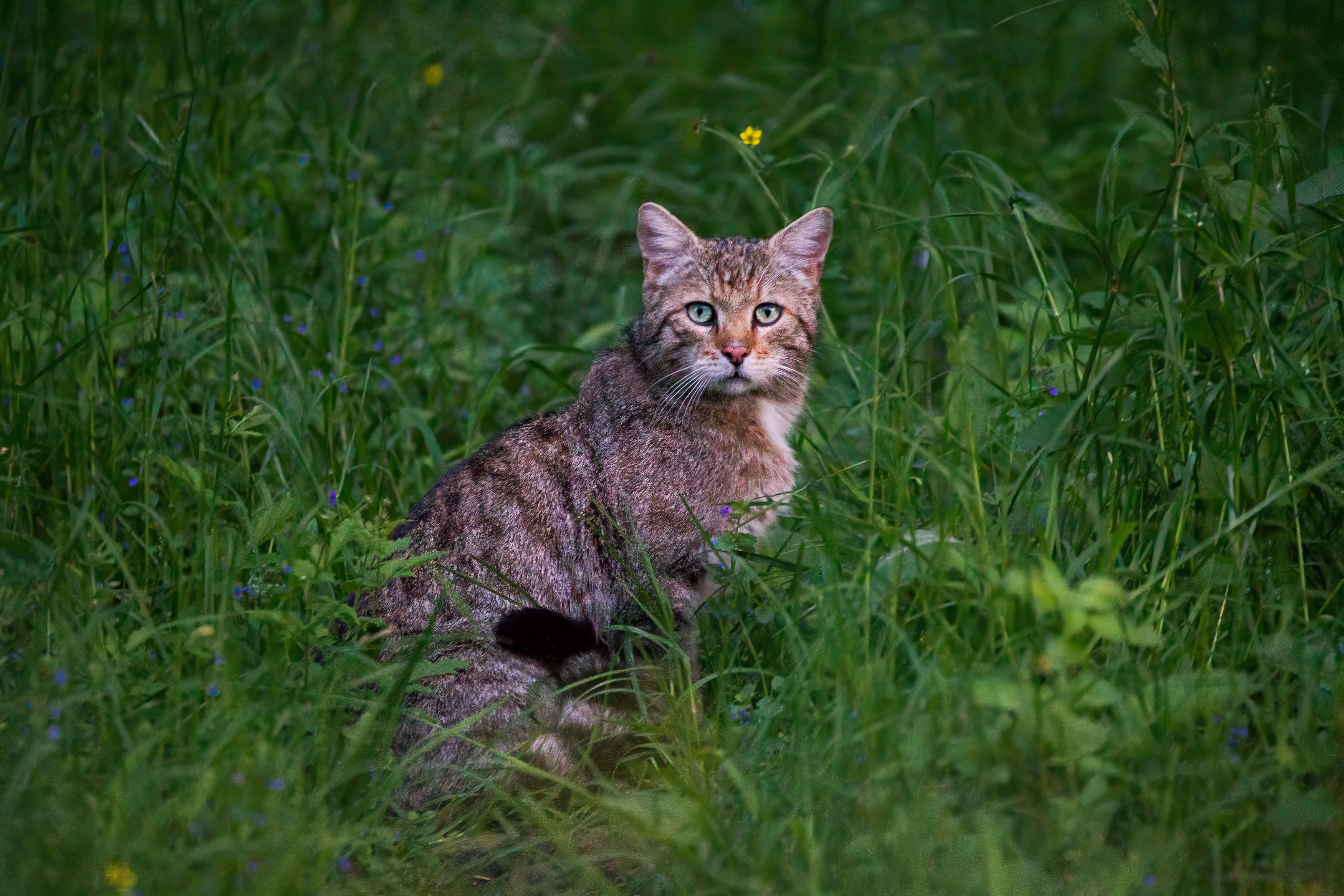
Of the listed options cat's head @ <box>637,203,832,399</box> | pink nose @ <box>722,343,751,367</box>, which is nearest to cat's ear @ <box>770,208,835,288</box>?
cat's head @ <box>637,203,832,399</box>

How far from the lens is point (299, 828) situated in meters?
2.73

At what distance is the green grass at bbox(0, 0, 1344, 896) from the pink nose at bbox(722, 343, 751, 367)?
467 millimetres

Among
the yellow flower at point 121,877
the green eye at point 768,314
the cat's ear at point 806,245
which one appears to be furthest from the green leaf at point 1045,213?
the yellow flower at point 121,877

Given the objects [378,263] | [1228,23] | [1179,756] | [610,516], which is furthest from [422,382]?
→ [1228,23]

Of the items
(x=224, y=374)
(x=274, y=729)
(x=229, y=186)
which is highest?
(x=229, y=186)

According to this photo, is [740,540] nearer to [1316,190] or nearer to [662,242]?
[662,242]

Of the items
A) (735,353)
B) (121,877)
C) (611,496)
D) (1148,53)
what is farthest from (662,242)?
(121,877)

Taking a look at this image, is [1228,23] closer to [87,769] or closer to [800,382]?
[800,382]

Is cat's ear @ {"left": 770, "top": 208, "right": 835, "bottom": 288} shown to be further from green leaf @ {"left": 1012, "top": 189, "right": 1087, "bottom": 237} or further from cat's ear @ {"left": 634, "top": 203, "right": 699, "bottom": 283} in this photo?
green leaf @ {"left": 1012, "top": 189, "right": 1087, "bottom": 237}

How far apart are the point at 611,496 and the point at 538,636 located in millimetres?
541

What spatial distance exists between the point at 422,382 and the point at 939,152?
8.04 ft

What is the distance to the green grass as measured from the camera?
9.01 feet

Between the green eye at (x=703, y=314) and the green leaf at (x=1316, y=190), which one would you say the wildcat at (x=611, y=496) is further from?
the green leaf at (x=1316, y=190)

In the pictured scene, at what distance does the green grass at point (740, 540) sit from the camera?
2.75 meters
